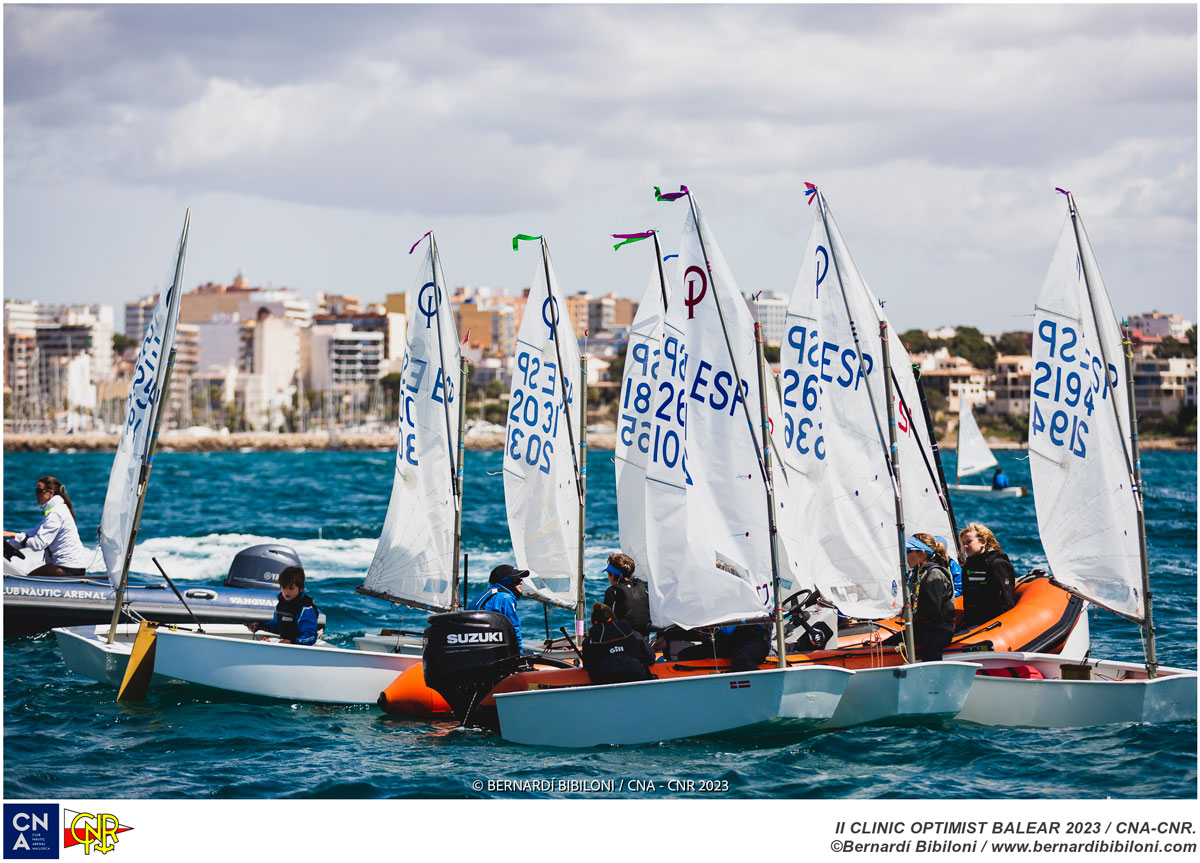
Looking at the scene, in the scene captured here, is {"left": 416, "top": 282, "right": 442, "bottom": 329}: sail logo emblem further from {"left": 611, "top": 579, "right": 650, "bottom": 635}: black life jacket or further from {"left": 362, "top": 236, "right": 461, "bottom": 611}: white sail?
{"left": 611, "top": 579, "right": 650, "bottom": 635}: black life jacket

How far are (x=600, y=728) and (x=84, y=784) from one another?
383cm

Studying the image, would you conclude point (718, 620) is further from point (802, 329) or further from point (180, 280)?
point (180, 280)

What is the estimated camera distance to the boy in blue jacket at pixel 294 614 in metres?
11.8

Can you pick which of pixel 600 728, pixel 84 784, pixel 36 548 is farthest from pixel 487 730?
pixel 36 548

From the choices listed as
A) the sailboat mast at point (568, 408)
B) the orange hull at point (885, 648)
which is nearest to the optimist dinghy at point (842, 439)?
the orange hull at point (885, 648)

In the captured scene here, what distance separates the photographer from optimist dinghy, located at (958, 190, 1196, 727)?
1001cm

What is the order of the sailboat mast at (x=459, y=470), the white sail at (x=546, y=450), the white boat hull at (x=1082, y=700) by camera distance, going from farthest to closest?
the white sail at (x=546, y=450)
the sailboat mast at (x=459, y=470)
the white boat hull at (x=1082, y=700)

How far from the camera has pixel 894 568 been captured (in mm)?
10664

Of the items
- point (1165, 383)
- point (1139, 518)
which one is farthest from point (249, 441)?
point (1139, 518)

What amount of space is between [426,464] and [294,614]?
6.76ft

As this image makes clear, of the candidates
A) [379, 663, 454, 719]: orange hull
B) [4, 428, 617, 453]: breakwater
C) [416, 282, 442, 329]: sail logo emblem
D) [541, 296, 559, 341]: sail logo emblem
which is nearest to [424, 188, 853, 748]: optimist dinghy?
[379, 663, 454, 719]: orange hull

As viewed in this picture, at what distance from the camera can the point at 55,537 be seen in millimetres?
14602

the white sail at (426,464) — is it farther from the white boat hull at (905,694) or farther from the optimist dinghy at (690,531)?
the white boat hull at (905,694)
